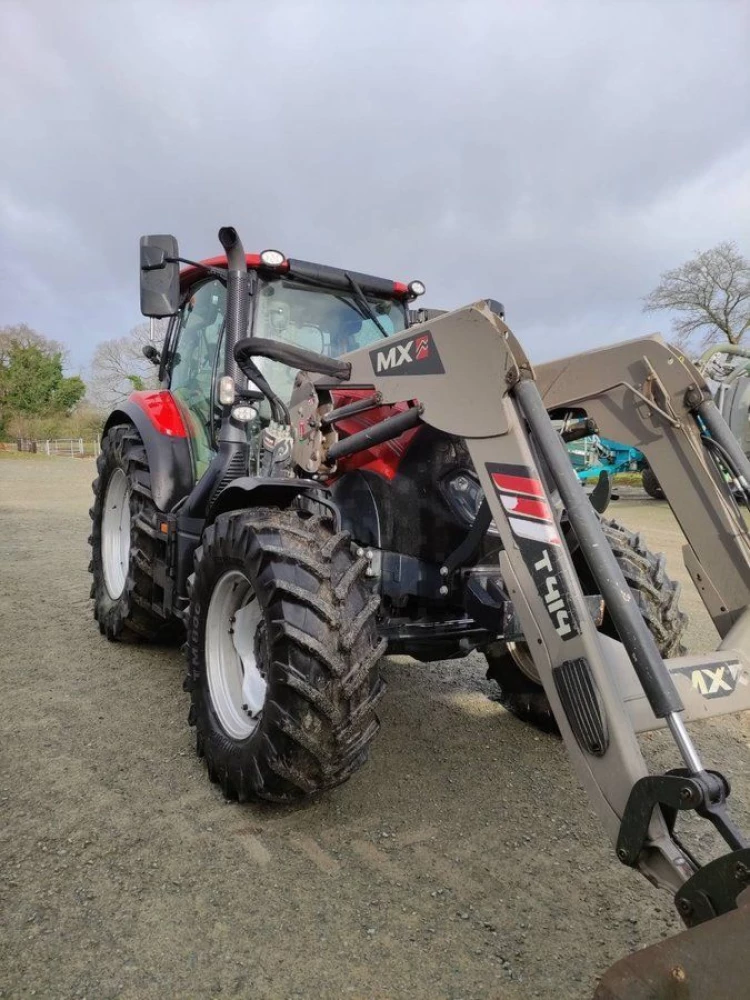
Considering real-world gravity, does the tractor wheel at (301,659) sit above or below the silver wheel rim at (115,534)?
below

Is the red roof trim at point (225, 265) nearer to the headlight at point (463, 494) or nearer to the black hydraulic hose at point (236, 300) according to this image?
the black hydraulic hose at point (236, 300)

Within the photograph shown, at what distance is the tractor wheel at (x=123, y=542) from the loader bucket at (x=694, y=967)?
3194mm

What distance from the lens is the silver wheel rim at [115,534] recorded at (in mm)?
4793

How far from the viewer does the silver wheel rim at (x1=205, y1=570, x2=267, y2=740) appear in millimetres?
2889

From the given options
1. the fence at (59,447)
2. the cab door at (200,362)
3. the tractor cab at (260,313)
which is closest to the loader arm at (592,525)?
the tractor cab at (260,313)

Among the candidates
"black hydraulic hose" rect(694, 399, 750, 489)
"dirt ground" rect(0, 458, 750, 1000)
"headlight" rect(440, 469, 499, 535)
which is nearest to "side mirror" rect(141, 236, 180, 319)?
"headlight" rect(440, 469, 499, 535)

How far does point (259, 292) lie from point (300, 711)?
225 centimetres

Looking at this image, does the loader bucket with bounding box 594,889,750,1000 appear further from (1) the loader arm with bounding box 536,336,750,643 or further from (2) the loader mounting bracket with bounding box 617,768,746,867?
(1) the loader arm with bounding box 536,336,750,643

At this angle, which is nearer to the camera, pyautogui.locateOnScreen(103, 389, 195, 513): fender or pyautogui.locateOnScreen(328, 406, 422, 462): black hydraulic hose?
pyautogui.locateOnScreen(328, 406, 422, 462): black hydraulic hose

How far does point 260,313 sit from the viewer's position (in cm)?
363

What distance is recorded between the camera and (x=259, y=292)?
11.9 ft

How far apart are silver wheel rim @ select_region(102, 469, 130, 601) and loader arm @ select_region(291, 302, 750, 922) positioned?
237cm

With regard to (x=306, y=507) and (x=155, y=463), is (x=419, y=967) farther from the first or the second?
(x=155, y=463)

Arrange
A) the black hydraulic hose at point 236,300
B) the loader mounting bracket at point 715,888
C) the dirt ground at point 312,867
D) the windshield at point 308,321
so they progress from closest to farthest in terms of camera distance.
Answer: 1. the loader mounting bracket at point 715,888
2. the dirt ground at point 312,867
3. the black hydraulic hose at point 236,300
4. the windshield at point 308,321
